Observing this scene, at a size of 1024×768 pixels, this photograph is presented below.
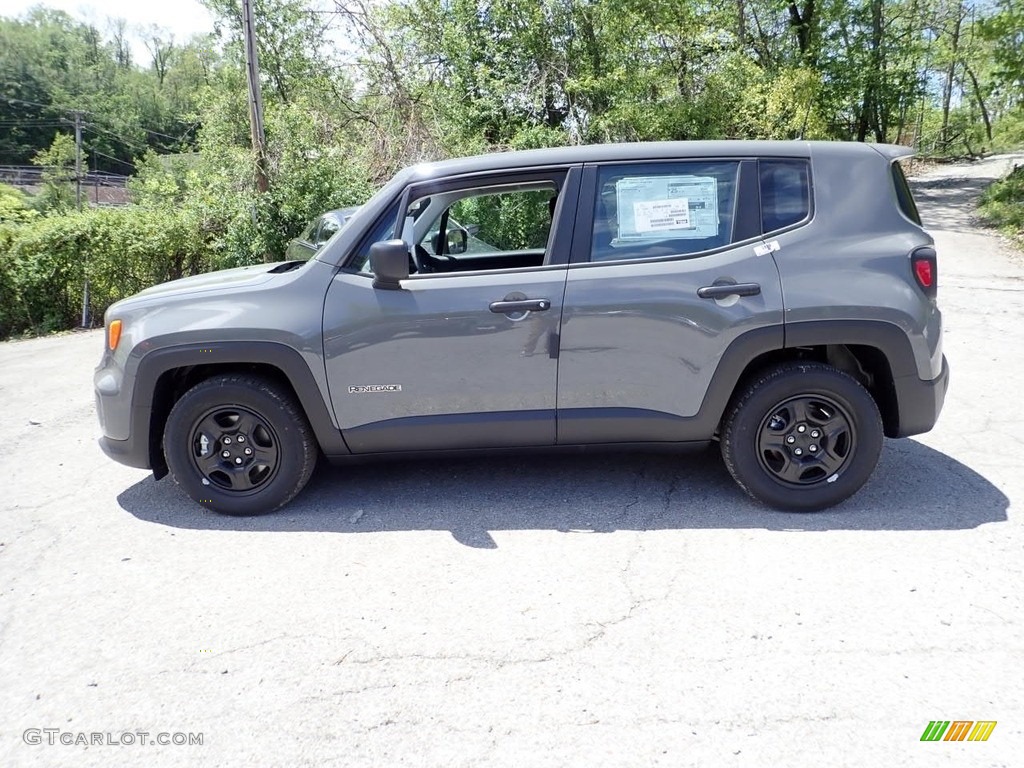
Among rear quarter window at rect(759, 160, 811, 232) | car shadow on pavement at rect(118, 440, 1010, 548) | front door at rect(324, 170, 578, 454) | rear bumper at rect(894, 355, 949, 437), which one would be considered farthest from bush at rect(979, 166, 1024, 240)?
front door at rect(324, 170, 578, 454)

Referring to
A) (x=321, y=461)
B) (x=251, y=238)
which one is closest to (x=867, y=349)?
(x=321, y=461)

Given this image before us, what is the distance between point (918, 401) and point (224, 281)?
365cm

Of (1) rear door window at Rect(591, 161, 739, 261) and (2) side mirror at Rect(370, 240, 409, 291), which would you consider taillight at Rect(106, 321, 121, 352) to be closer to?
(2) side mirror at Rect(370, 240, 409, 291)

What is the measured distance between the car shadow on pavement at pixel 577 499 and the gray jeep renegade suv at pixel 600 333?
0.20 metres

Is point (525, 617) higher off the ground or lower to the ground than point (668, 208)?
lower

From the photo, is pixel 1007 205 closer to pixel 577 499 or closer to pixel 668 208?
pixel 668 208

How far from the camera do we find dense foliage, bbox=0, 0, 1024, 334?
1196 centimetres

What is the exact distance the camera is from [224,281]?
4129 mm

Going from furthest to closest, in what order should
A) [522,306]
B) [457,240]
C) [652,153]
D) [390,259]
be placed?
[457,240] → [652,153] → [522,306] → [390,259]

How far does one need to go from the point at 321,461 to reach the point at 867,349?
3143 mm

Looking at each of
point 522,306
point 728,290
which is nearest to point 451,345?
point 522,306

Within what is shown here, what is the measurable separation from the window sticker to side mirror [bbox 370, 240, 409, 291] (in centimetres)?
107

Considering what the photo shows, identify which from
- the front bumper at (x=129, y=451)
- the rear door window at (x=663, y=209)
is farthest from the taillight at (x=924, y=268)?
the front bumper at (x=129, y=451)

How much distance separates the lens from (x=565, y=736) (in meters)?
2.32
